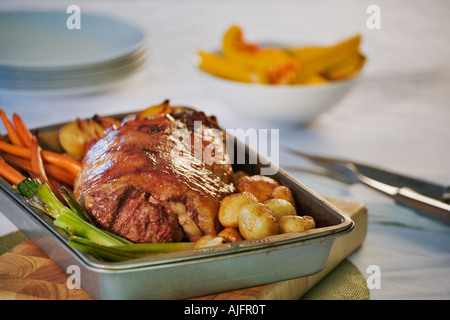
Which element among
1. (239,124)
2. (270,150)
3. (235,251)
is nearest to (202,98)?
(239,124)

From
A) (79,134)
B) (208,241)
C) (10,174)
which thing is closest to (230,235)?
(208,241)

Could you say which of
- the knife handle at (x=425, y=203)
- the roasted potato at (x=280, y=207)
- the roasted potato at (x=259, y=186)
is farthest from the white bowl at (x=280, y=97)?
the roasted potato at (x=280, y=207)

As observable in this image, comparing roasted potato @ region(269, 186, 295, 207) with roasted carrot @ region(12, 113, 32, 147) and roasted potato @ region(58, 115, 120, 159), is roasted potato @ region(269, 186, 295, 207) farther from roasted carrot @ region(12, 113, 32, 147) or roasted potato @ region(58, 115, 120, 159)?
roasted carrot @ region(12, 113, 32, 147)

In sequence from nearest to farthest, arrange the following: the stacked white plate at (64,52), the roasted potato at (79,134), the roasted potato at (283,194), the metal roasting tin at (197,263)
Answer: the metal roasting tin at (197,263) < the roasted potato at (283,194) < the roasted potato at (79,134) < the stacked white plate at (64,52)

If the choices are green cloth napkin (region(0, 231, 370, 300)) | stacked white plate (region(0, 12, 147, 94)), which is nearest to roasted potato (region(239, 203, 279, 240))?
green cloth napkin (region(0, 231, 370, 300))

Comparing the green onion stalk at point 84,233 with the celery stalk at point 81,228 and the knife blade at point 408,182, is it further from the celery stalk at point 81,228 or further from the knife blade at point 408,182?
the knife blade at point 408,182

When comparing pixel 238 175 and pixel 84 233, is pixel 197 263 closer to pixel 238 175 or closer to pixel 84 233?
pixel 84 233
